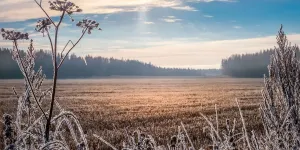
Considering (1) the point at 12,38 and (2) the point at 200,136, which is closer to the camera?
(1) the point at 12,38

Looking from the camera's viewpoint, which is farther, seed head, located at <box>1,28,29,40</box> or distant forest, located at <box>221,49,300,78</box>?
distant forest, located at <box>221,49,300,78</box>

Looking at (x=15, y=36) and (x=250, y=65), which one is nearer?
(x=15, y=36)

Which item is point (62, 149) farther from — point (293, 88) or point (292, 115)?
point (293, 88)

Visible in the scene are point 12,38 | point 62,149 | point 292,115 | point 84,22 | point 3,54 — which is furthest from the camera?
point 3,54

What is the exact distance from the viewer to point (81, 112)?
1122 inches

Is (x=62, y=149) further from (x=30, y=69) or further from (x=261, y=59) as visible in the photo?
(x=261, y=59)

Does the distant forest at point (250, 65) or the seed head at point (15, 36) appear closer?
the seed head at point (15, 36)

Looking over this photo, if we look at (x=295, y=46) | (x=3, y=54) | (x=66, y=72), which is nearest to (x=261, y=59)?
(x=66, y=72)

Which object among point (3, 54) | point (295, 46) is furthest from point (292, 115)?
point (3, 54)

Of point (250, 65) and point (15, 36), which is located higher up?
point (15, 36)

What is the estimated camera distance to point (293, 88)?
20.0ft

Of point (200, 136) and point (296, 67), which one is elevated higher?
point (296, 67)

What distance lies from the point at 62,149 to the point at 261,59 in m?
195

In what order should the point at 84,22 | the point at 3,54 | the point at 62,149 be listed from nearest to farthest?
the point at 62,149 → the point at 84,22 → the point at 3,54
